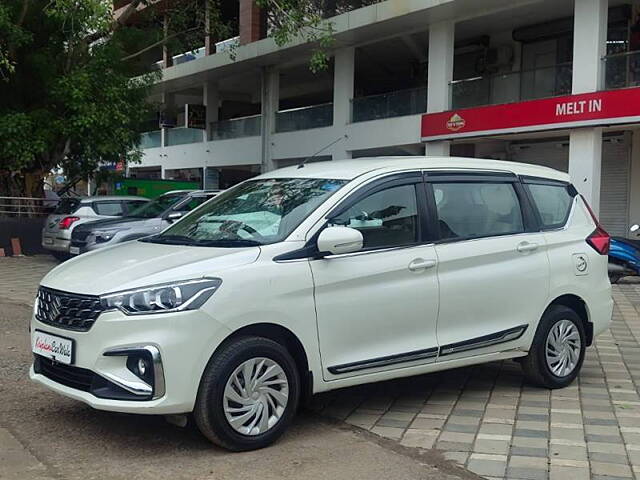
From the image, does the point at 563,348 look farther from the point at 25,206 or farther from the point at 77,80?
the point at 25,206

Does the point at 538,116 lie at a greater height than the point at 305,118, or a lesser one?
lesser

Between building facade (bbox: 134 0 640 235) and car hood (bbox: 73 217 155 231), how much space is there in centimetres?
909

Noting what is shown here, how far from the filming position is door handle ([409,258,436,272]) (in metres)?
4.83

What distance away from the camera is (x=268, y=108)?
25766 mm

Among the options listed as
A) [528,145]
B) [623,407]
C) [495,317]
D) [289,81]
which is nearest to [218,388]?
[495,317]

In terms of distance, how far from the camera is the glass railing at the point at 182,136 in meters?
30.8

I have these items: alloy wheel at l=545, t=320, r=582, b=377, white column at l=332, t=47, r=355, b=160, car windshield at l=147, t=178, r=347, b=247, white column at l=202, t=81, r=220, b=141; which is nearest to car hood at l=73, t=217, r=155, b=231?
car windshield at l=147, t=178, r=347, b=247

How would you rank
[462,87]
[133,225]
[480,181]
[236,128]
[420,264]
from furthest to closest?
[236,128] → [462,87] → [133,225] → [480,181] → [420,264]

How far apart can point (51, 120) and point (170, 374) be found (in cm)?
1413

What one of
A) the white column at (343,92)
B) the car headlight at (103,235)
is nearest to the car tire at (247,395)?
the car headlight at (103,235)

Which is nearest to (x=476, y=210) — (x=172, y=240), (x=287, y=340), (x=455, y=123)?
(x=287, y=340)

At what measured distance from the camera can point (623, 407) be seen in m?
5.39

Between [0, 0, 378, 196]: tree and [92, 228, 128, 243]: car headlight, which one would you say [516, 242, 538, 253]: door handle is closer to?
[92, 228, 128, 243]: car headlight

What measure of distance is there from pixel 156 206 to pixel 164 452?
35.2 feet
